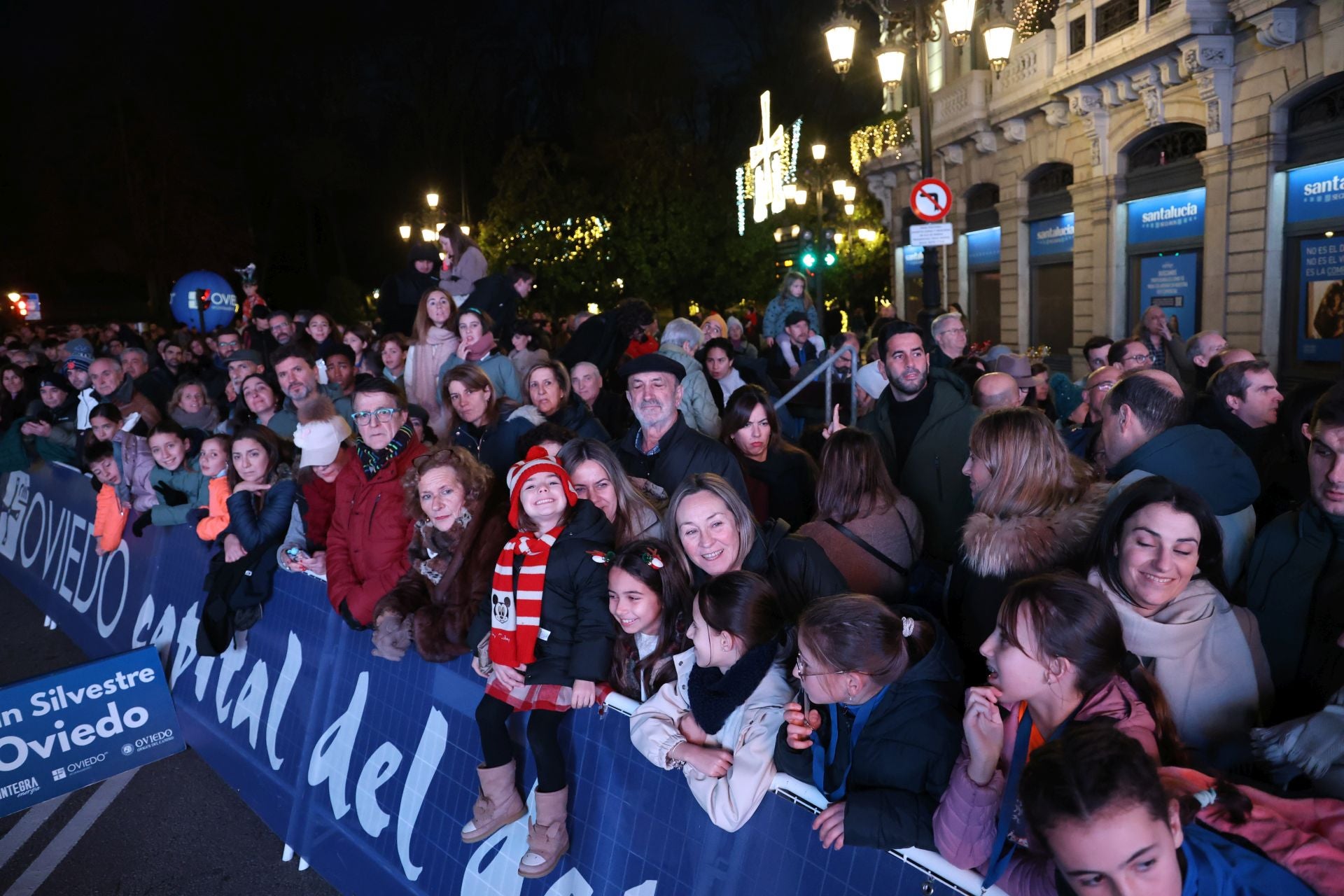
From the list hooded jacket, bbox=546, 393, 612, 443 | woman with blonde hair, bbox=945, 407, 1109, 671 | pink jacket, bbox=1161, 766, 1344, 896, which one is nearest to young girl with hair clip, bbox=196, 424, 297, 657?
hooded jacket, bbox=546, 393, 612, 443

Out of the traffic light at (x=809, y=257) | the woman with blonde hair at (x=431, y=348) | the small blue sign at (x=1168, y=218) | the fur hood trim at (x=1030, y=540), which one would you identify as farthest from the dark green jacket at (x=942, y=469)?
the traffic light at (x=809, y=257)

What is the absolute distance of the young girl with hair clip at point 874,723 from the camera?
93.8 inches

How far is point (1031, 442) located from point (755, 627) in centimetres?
123

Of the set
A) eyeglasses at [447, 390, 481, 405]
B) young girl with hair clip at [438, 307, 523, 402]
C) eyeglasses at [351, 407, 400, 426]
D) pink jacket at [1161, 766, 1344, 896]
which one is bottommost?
pink jacket at [1161, 766, 1344, 896]

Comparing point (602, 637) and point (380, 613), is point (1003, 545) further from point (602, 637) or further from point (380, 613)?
point (380, 613)

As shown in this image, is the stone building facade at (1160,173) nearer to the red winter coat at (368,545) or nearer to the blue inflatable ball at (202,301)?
the red winter coat at (368,545)

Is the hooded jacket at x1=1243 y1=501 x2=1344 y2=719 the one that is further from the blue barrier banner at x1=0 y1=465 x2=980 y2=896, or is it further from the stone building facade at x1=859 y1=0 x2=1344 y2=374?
the stone building facade at x1=859 y1=0 x2=1344 y2=374

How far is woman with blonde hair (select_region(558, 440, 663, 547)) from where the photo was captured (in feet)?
13.1

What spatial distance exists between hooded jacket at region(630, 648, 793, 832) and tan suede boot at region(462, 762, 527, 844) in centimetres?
74

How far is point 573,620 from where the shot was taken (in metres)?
3.56

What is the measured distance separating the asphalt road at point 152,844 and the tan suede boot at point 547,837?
1493 millimetres

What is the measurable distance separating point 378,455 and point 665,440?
1536 millimetres

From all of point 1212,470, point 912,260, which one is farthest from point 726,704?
point 912,260

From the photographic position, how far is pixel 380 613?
4.15 metres
